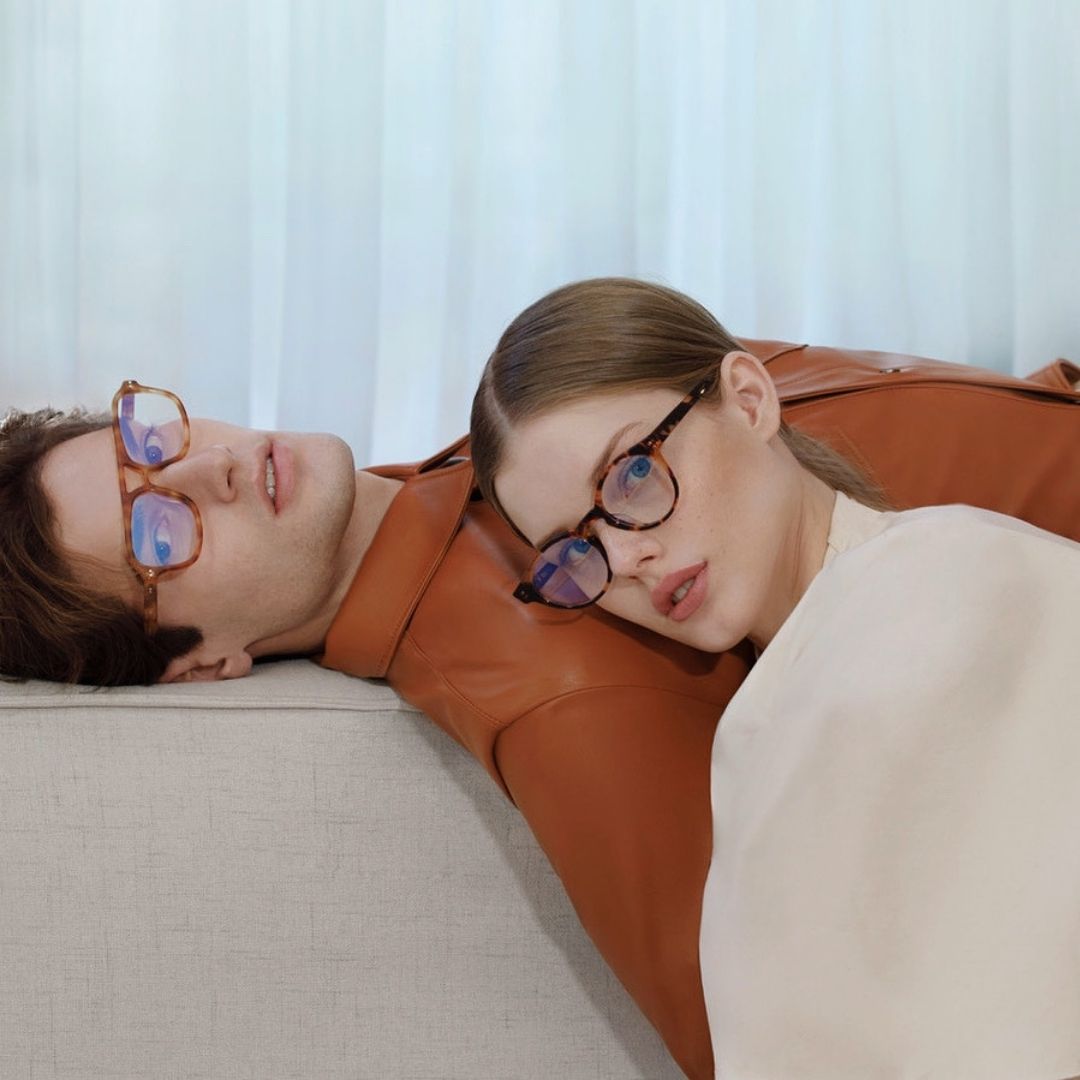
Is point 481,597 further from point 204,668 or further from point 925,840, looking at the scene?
point 925,840

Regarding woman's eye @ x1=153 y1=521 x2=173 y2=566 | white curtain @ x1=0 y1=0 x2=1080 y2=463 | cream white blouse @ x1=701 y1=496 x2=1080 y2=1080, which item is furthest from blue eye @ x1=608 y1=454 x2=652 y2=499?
white curtain @ x1=0 y1=0 x2=1080 y2=463

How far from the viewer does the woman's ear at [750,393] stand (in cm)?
140

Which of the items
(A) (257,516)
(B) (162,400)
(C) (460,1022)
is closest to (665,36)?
(B) (162,400)

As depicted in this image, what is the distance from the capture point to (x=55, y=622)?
1503 millimetres

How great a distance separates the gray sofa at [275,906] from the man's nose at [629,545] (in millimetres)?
324

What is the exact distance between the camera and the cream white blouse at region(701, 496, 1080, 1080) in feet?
3.29

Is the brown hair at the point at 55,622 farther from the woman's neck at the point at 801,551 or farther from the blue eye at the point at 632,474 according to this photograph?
the woman's neck at the point at 801,551

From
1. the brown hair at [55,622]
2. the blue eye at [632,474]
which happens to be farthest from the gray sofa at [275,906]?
the blue eye at [632,474]

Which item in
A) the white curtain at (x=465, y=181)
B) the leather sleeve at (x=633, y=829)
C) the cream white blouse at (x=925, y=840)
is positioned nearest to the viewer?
the cream white blouse at (x=925, y=840)

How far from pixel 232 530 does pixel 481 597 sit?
0.33 meters

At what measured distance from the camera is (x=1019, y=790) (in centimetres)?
101

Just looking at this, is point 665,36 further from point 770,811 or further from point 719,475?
point 770,811

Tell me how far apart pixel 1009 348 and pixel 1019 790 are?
1.92 metres

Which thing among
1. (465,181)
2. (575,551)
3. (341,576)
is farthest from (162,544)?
(465,181)
